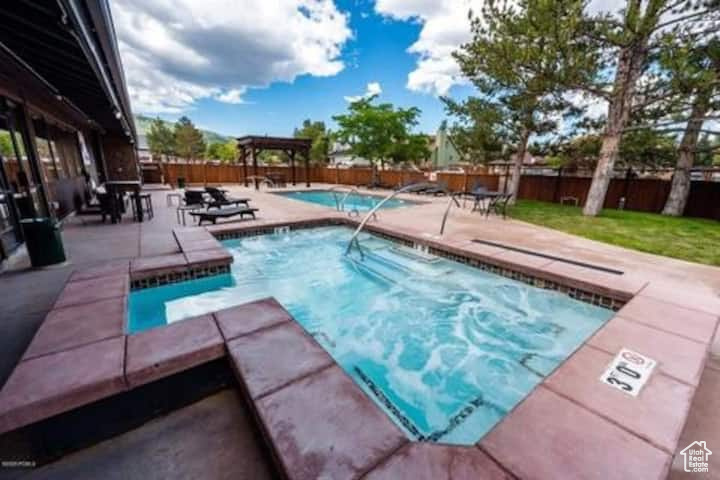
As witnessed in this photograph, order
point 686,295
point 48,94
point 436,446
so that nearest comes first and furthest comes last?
1. point 436,446
2. point 686,295
3. point 48,94

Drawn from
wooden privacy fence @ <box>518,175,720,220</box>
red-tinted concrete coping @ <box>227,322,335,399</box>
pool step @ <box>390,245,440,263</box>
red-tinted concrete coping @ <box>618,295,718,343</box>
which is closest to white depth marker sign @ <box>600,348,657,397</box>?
red-tinted concrete coping @ <box>618,295,718,343</box>

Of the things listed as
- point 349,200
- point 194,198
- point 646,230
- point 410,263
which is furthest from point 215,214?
point 646,230

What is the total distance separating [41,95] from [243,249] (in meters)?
4.76

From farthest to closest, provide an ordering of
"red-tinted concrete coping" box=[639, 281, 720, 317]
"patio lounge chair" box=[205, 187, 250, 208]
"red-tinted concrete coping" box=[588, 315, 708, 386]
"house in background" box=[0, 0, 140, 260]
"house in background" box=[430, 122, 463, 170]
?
"house in background" box=[430, 122, 463, 170]
"patio lounge chair" box=[205, 187, 250, 208]
"red-tinted concrete coping" box=[639, 281, 720, 317]
"house in background" box=[0, 0, 140, 260]
"red-tinted concrete coping" box=[588, 315, 708, 386]

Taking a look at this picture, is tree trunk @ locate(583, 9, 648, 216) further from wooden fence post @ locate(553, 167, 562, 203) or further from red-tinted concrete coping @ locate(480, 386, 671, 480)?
red-tinted concrete coping @ locate(480, 386, 671, 480)

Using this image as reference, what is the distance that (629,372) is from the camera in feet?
6.27

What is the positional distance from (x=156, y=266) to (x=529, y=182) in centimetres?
1354

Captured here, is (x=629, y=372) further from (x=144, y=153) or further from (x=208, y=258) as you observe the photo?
(x=144, y=153)

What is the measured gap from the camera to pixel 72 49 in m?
3.09

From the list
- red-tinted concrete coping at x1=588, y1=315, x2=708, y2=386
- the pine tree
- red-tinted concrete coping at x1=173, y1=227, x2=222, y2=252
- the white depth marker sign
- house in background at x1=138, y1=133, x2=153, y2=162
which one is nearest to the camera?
the white depth marker sign

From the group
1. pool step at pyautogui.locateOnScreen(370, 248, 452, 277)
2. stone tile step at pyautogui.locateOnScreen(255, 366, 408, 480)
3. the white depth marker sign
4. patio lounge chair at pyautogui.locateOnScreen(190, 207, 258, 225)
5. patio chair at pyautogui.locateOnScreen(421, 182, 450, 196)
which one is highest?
patio chair at pyautogui.locateOnScreen(421, 182, 450, 196)

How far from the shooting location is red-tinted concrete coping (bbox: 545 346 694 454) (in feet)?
4.85

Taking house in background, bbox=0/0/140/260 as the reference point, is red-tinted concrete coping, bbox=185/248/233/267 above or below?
below

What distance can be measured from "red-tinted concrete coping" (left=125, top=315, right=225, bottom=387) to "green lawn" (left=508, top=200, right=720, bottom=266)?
21.9ft
